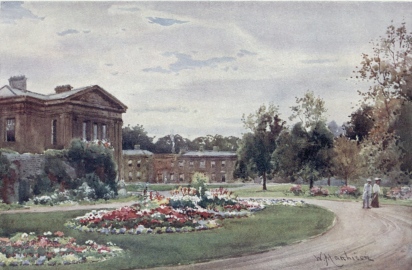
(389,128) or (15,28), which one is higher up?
(15,28)

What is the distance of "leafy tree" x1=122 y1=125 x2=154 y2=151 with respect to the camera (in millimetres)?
6129

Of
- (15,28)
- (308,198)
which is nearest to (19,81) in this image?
(15,28)

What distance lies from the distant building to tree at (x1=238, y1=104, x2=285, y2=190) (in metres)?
0.23

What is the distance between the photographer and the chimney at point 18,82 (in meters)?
6.00

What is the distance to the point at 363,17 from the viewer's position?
6465mm

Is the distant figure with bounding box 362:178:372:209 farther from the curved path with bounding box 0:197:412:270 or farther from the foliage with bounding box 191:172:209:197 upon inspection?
the foliage with bounding box 191:172:209:197

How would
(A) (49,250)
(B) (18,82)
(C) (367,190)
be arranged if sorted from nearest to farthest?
(A) (49,250), (B) (18,82), (C) (367,190)

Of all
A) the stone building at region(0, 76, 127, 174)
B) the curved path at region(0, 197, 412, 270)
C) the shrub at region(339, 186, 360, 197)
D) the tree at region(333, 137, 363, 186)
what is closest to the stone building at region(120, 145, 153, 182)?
the stone building at region(0, 76, 127, 174)

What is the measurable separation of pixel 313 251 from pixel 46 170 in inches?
137

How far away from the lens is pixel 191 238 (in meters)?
5.94

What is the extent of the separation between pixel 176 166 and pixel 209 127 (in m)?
0.66

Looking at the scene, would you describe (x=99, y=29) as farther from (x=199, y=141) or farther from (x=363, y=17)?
(x=363, y=17)
